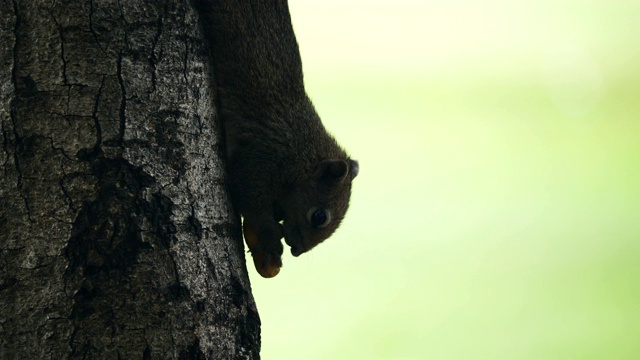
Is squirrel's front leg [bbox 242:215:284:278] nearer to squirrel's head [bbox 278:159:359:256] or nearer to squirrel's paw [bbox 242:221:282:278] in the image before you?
squirrel's paw [bbox 242:221:282:278]

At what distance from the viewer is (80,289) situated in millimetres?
2410

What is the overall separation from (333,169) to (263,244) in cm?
68

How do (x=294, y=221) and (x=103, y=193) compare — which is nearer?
(x=103, y=193)

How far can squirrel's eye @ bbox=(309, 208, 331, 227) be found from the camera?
445cm

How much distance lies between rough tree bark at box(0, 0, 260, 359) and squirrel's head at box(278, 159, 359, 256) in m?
1.65

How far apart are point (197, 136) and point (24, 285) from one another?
30.4 inches

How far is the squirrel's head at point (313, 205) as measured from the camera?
4379mm

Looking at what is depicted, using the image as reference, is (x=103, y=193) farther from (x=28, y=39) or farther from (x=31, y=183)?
(x=28, y=39)

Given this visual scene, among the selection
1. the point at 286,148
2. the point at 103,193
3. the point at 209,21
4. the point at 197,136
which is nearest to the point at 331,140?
the point at 286,148

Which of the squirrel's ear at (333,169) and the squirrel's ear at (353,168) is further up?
the squirrel's ear at (353,168)

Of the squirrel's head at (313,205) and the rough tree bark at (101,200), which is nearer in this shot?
the rough tree bark at (101,200)

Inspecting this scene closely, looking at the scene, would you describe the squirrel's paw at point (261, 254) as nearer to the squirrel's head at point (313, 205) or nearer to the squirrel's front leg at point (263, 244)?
the squirrel's front leg at point (263, 244)

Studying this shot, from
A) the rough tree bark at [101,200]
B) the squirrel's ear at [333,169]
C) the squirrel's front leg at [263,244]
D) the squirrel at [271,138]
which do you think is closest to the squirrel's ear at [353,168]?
the squirrel at [271,138]

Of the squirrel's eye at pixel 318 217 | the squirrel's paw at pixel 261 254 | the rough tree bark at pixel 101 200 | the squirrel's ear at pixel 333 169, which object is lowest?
the rough tree bark at pixel 101 200
